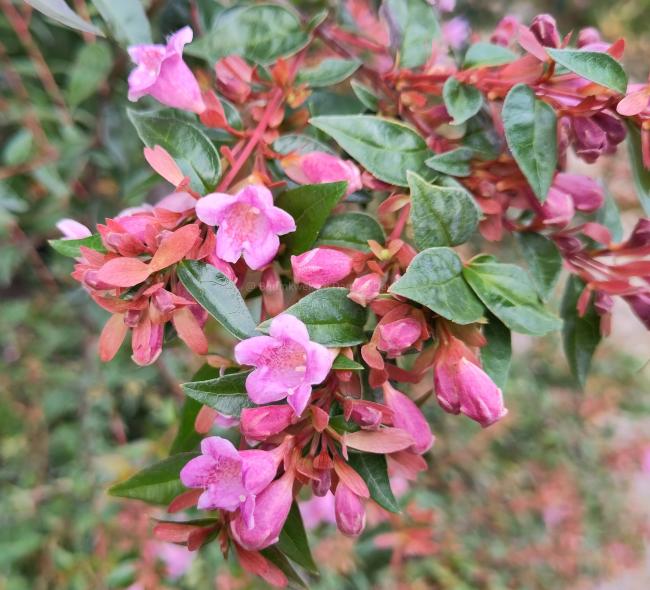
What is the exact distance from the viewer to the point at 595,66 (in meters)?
0.47

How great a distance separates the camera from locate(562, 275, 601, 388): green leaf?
617 millimetres

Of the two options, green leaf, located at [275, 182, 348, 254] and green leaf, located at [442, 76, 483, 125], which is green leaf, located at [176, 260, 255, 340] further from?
green leaf, located at [442, 76, 483, 125]

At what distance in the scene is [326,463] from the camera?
453mm

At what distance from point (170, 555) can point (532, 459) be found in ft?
3.67

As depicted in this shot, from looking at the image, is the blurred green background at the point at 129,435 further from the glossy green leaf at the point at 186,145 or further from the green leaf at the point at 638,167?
the green leaf at the point at 638,167

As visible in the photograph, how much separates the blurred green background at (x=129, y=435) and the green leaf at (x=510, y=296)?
417 mm

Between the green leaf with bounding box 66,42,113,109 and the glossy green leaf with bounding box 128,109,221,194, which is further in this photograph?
the green leaf with bounding box 66,42,113,109

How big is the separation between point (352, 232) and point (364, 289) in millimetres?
81

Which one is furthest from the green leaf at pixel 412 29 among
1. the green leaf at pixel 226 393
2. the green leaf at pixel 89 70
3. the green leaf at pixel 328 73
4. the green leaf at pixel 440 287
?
the green leaf at pixel 89 70

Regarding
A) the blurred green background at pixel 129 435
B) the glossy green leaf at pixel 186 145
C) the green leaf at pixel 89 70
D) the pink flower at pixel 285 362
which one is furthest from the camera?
the blurred green background at pixel 129 435

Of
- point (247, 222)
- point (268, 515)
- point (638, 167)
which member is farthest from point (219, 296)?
point (638, 167)

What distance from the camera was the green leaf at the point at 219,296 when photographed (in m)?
0.43

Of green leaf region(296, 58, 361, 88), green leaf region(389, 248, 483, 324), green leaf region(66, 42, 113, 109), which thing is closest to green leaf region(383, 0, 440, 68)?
green leaf region(296, 58, 361, 88)

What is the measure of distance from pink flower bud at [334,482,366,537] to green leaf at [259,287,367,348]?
4.5 inches
